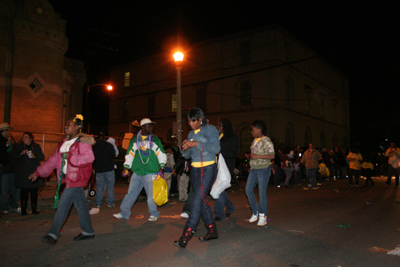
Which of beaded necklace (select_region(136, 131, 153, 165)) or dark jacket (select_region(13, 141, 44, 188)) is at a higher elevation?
beaded necklace (select_region(136, 131, 153, 165))

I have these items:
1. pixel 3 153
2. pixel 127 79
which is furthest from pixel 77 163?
pixel 127 79

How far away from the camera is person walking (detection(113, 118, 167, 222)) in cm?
647

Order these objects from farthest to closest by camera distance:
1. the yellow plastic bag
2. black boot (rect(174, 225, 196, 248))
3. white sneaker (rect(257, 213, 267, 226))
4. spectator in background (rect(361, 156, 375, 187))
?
1. spectator in background (rect(361, 156, 375, 187))
2. the yellow plastic bag
3. white sneaker (rect(257, 213, 267, 226))
4. black boot (rect(174, 225, 196, 248))

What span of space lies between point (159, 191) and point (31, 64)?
14.1 m

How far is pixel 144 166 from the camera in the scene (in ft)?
21.2

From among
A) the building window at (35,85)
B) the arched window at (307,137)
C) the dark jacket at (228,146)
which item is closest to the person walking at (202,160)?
the dark jacket at (228,146)

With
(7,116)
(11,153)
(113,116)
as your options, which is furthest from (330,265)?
(113,116)

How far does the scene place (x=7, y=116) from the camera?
635 inches

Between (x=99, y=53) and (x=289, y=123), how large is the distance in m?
21.9

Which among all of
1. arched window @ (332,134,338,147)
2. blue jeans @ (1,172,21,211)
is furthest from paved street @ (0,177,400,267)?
arched window @ (332,134,338,147)

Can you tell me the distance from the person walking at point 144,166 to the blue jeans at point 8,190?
3057 millimetres

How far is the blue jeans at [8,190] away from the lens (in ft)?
24.9

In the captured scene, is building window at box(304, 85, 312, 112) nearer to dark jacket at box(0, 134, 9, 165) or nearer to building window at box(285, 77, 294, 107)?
building window at box(285, 77, 294, 107)

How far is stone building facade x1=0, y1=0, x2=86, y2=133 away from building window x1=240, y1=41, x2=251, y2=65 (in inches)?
840
